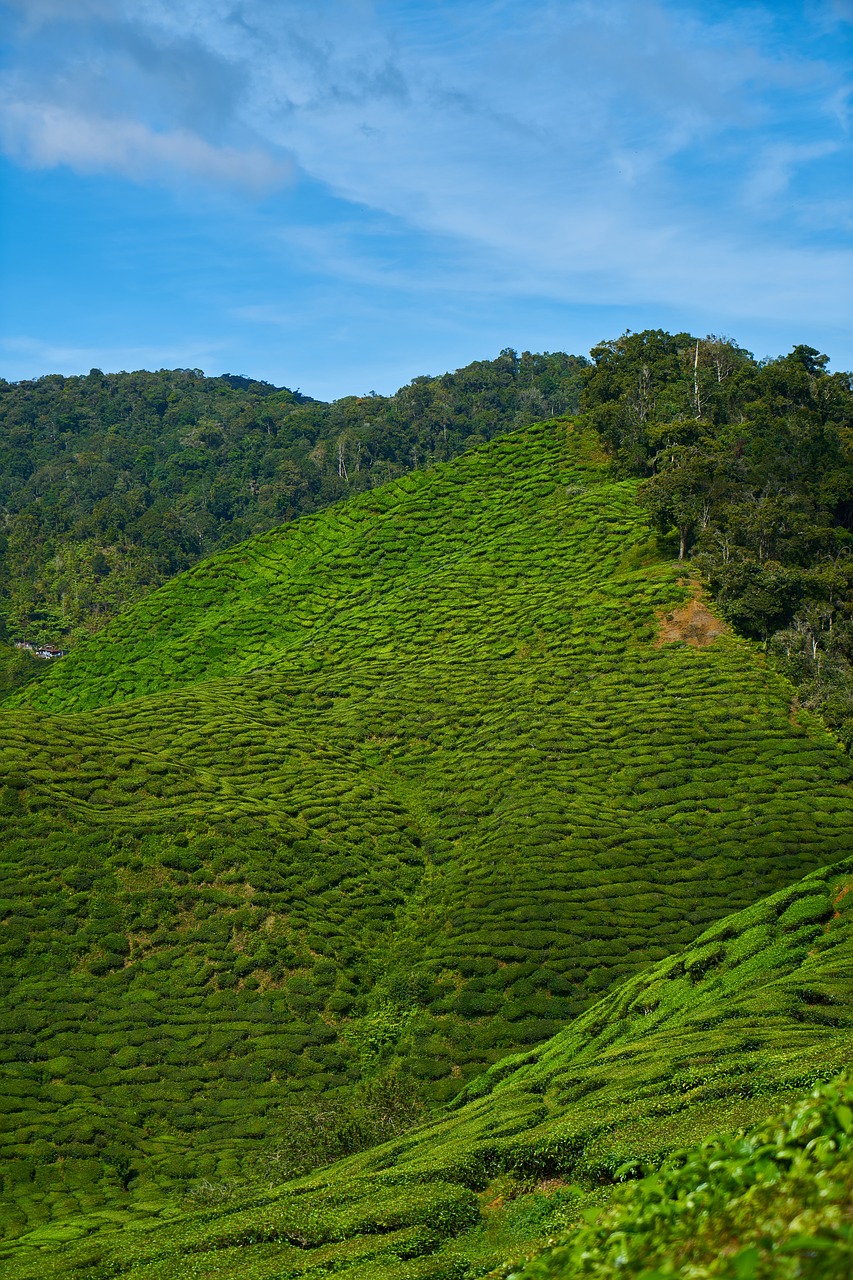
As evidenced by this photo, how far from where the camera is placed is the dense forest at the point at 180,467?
126750 mm

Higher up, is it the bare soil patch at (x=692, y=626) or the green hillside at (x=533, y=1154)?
the bare soil patch at (x=692, y=626)

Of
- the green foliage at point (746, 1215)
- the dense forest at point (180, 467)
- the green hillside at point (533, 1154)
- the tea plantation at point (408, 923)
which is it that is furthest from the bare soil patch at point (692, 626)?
the dense forest at point (180, 467)

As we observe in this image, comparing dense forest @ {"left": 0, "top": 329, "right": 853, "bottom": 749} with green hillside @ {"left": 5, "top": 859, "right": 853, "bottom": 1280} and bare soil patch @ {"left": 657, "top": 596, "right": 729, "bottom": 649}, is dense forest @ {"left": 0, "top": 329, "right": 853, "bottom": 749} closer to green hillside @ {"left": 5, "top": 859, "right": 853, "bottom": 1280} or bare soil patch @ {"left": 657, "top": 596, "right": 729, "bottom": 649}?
bare soil patch @ {"left": 657, "top": 596, "right": 729, "bottom": 649}

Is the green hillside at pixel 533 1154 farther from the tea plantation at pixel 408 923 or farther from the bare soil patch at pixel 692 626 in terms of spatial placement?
the bare soil patch at pixel 692 626

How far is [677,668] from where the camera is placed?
192 feet

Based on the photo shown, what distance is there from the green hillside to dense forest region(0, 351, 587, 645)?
261 ft

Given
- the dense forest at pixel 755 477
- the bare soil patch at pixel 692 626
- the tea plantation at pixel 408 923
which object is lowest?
the tea plantation at pixel 408 923

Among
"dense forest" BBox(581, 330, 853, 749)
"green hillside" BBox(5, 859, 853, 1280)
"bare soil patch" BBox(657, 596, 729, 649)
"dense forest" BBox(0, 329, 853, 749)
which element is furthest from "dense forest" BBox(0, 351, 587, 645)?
"green hillside" BBox(5, 859, 853, 1280)

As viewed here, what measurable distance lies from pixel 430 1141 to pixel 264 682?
47.1 m

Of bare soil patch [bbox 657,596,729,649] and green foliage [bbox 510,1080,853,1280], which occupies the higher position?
bare soil patch [bbox 657,596,729,649]

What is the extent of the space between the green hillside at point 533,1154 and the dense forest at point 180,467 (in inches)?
3127

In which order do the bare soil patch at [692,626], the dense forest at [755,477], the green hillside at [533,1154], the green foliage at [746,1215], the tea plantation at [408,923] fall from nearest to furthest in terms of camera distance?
the green foliage at [746,1215] < the green hillside at [533,1154] < the tea plantation at [408,923] < the dense forest at [755,477] < the bare soil patch at [692,626]

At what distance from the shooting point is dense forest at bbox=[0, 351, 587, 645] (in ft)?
416

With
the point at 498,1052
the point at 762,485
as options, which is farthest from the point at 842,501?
the point at 498,1052
